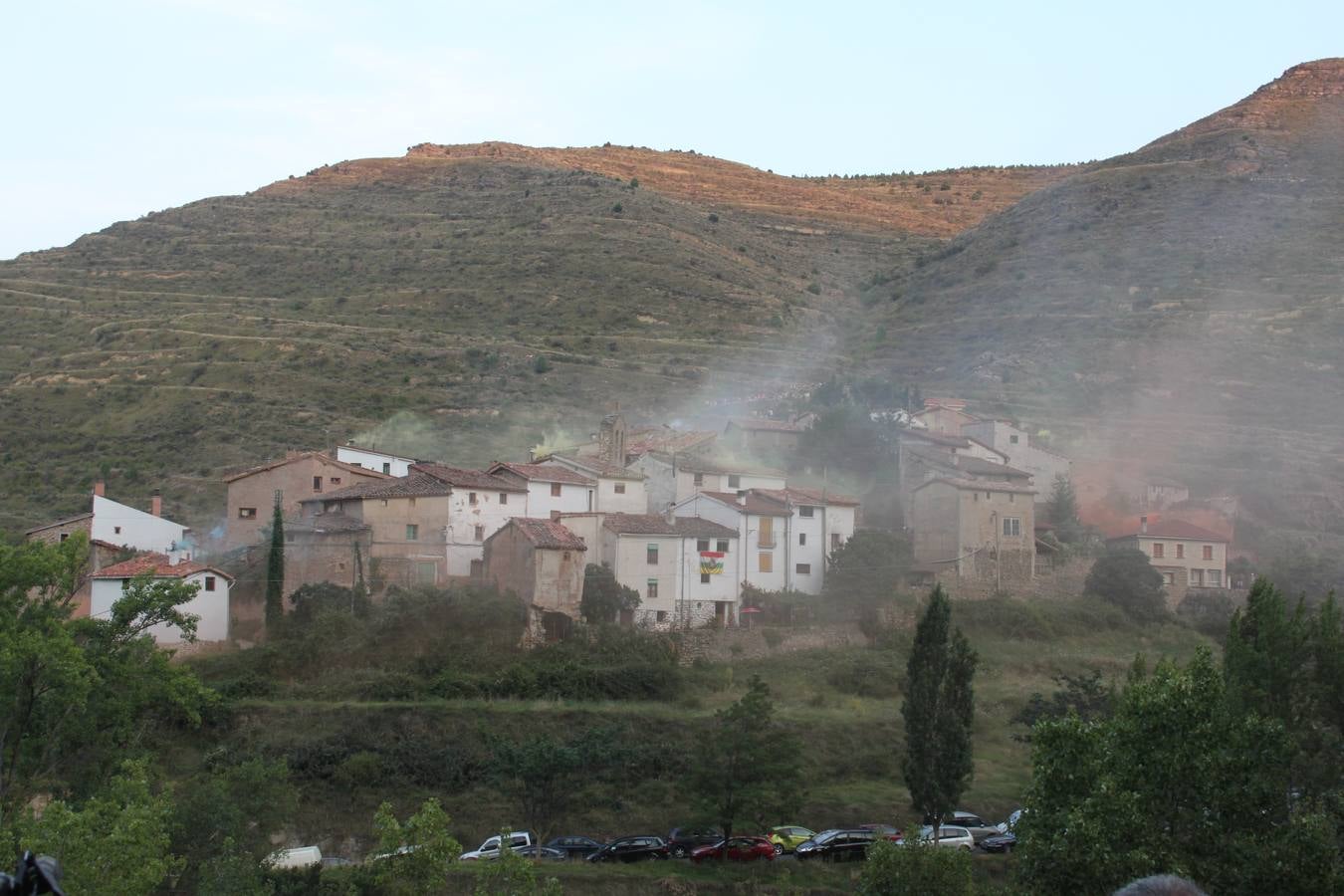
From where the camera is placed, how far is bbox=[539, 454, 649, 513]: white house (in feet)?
169

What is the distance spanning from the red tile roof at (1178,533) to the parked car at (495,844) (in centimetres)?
3247

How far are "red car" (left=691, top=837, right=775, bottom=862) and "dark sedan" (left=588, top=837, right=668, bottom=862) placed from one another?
826 millimetres

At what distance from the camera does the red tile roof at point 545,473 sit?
50.2 metres

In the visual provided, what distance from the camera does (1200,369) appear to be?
93.1 meters

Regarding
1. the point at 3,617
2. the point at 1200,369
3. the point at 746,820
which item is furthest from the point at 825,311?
the point at 3,617

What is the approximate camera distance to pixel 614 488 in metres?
51.7

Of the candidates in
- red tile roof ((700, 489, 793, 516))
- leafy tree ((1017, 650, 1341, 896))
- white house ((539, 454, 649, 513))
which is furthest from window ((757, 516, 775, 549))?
leafy tree ((1017, 650, 1341, 896))

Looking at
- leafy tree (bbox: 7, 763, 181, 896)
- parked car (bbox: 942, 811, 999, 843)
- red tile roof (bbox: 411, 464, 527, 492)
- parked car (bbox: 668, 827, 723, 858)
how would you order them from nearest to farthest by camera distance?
leafy tree (bbox: 7, 763, 181, 896)
parked car (bbox: 668, 827, 723, 858)
parked car (bbox: 942, 811, 999, 843)
red tile roof (bbox: 411, 464, 527, 492)

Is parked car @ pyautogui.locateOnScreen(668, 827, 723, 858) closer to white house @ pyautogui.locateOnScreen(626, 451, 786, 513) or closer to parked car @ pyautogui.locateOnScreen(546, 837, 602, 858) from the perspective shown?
parked car @ pyautogui.locateOnScreen(546, 837, 602, 858)

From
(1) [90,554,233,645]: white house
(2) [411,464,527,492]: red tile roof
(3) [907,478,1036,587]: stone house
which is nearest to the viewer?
(1) [90,554,233,645]: white house

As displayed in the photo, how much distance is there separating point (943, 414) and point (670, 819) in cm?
3785

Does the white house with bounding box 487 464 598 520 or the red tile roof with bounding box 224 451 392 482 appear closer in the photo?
the white house with bounding box 487 464 598 520

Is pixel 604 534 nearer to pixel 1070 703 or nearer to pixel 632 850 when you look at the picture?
pixel 632 850

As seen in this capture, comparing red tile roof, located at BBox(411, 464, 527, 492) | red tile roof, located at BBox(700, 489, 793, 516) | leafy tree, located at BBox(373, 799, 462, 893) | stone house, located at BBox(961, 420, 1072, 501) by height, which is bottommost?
leafy tree, located at BBox(373, 799, 462, 893)
